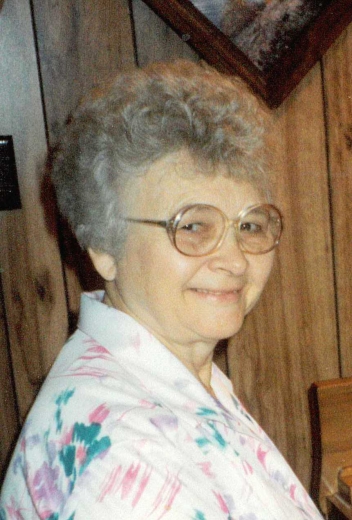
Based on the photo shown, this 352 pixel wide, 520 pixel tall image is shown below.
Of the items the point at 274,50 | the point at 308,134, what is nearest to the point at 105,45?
the point at 274,50

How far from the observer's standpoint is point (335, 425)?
1.46 m

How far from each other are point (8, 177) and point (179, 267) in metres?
0.64

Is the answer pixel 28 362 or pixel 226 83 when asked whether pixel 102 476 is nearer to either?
pixel 226 83

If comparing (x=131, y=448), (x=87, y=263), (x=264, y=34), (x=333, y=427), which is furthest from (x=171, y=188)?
(x=333, y=427)

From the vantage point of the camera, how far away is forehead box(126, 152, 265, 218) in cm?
88

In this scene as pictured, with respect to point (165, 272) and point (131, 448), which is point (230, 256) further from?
point (131, 448)

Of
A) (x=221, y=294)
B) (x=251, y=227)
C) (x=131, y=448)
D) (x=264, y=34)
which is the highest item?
(x=264, y=34)

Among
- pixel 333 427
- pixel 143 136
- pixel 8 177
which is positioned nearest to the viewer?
pixel 143 136

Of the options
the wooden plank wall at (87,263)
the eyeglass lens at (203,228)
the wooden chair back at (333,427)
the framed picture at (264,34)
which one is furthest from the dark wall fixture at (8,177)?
the wooden chair back at (333,427)

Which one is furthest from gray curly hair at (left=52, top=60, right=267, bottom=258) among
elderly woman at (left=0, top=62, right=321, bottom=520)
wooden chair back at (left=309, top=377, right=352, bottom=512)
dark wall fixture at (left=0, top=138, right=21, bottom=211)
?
wooden chair back at (left=309, top=377, right=352, bottom=512)

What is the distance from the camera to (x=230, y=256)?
Result: 3.03ft

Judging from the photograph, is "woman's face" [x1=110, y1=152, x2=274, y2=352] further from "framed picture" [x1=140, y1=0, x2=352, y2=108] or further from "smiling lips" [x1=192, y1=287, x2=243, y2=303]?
"framed picture" [x1=140, y1=0, x2=352, y2=108]

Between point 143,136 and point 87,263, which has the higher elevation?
point 143,136

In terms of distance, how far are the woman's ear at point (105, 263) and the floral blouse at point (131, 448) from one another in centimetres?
5
